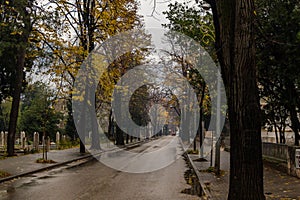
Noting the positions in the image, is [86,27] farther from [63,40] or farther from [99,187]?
[99,187]

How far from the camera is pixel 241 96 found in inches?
332

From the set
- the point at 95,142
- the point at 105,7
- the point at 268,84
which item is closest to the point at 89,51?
the point at 105,7

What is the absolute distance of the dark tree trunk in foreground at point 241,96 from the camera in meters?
8.22

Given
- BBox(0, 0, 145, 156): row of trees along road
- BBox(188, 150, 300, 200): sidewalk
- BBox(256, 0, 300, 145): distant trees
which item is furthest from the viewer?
BBox(0, 0, 145, 156): row of trees along road

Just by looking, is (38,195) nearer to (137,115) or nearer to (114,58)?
(114,58)

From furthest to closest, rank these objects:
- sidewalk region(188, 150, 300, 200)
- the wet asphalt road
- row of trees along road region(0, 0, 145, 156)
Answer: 1. row of trees along road region(0, 0, 145, 156)
2. the wet asphalt road
3. sidewalk region(188, 150, 300, 200)

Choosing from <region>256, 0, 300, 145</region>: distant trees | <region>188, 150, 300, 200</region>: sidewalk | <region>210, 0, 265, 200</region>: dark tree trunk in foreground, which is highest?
<region>256, 0, 300, 145</region>: distant trees

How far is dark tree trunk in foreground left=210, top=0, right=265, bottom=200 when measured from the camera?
27.0ft

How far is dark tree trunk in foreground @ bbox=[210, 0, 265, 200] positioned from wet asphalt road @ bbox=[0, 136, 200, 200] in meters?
3.83

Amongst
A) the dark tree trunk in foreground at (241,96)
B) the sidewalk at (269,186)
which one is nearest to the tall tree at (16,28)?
the sidewalk at (269,186)

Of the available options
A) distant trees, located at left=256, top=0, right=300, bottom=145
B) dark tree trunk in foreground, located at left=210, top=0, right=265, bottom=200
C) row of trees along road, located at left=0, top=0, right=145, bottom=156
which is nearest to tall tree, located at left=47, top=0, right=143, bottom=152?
row of trees along road, located at left=0, top=0, right=145, bottom=156

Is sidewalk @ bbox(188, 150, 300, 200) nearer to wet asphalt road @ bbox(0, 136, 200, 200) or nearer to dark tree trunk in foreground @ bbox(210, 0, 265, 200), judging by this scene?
wet asphalt road @ bbox(0, 136, 200, 200)

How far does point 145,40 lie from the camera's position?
4244 cm

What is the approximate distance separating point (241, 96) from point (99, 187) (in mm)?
7010
